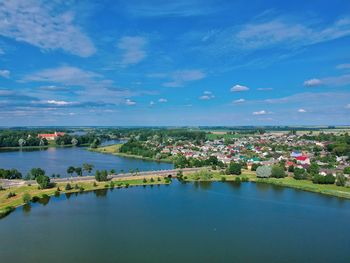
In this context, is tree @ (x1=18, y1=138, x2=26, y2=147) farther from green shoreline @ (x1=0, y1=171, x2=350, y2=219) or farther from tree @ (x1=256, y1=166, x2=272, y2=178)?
tree @ (x1=256, y1=166, x2=272, y2=178)

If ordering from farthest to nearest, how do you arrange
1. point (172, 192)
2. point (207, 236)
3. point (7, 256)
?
point (172, 192) → point (207, 236) → point (7, 256)

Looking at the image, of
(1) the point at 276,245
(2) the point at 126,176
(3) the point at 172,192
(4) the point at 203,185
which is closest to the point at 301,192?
(4) the point at 203,185

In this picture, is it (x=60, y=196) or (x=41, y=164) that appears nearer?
(x=60, y=196)

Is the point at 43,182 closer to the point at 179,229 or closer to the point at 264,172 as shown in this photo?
the point at 179,229

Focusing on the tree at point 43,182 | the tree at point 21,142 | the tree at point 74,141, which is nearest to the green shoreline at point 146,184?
the tree at point 43,182

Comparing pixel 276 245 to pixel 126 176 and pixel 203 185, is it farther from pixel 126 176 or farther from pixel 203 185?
pixel 126 176

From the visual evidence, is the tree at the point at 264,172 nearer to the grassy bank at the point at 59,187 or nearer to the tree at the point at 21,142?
the grassy bank at the point at 59,187

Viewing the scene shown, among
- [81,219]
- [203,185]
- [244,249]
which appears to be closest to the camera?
[244,249]
